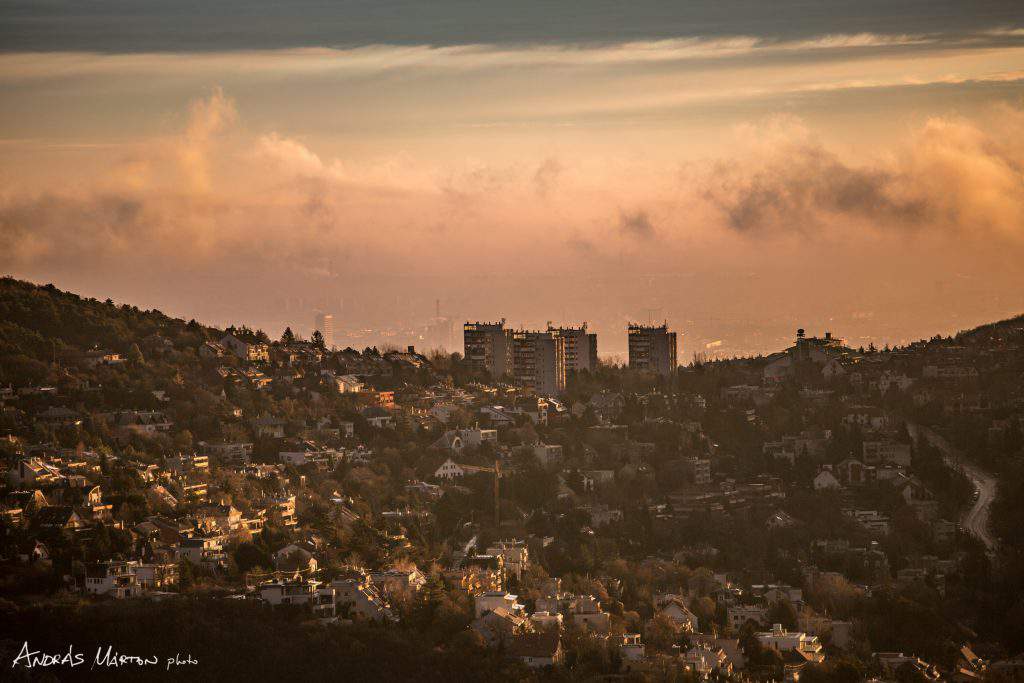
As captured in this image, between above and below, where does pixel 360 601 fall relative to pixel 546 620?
above

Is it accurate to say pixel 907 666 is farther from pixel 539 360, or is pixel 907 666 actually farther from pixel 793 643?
pixel 539 360

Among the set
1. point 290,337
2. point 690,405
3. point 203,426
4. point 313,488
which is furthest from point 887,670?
point 290,337

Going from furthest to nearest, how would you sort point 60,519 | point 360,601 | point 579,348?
point 579,348, point 60,519, point 360,601

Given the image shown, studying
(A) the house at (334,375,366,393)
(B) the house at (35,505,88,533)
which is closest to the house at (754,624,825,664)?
(B) the house at (35,505,88,533)

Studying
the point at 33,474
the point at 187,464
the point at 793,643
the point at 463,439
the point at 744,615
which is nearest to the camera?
the point at 793,643

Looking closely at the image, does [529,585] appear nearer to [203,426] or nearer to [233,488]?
[233,488]

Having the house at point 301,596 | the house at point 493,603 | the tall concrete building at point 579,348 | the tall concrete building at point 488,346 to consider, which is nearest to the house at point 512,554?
the house at point 493,603

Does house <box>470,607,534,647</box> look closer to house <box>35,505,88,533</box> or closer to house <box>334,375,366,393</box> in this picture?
house <box>35,505,88,533</box>

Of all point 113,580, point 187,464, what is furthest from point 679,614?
point 187,464
